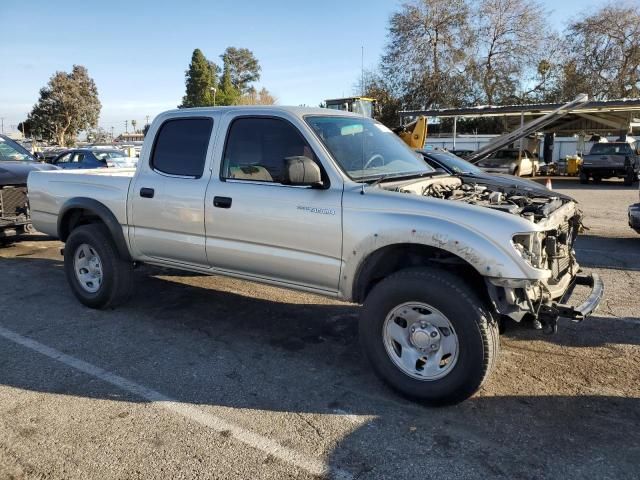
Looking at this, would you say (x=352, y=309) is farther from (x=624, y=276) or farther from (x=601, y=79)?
(x=601, y=79)

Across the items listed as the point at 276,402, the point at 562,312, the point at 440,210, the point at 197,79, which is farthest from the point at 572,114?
the point at 197,79

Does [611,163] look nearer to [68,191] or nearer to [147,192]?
[147,192]

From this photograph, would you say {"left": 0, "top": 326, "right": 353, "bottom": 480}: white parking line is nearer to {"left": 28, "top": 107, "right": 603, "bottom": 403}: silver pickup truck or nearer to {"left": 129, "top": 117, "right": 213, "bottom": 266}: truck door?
{"left": 28, "top": 107, "right": 603, "bottom": 403}: silver pickup truck

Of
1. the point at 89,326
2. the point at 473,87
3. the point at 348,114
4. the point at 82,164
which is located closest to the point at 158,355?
the point at 89,326

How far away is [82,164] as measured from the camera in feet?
54.9

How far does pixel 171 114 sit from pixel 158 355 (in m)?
2.23

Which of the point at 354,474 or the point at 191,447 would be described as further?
the point at 191,447

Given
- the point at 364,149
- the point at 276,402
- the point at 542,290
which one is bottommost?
the point at 276,402

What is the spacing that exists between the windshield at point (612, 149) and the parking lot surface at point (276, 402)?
20091 millimetres

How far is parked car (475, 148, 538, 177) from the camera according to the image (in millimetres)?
24203

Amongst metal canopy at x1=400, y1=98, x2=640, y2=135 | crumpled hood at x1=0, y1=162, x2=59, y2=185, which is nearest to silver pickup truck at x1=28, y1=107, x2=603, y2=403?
crumpled hood at x1=0, y1=162, x2=59, y2=185

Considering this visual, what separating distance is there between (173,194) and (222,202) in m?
0.59

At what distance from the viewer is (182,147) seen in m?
4.89

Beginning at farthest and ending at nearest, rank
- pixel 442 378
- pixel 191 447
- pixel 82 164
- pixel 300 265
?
pixel 82 164
pixel 300 265
pixel 442 378
pixel 191 447
